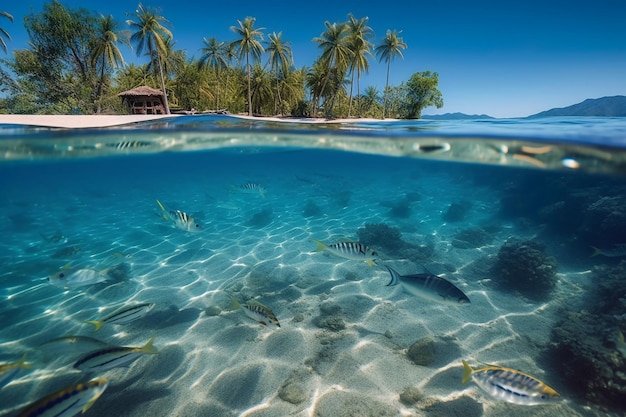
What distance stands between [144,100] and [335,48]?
85.2 feet

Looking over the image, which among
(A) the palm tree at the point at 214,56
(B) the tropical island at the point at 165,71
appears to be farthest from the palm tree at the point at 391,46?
(A) the palm tree at the point at 214,56

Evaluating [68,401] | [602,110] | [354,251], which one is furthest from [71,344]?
[602,110]

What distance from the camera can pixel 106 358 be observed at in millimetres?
3135

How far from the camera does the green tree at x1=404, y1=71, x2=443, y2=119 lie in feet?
162

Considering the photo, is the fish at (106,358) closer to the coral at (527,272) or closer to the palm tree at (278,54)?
the coral at (527,272)

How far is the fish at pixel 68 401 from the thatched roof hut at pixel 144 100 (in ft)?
129

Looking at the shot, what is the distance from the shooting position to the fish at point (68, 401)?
98.3 inches

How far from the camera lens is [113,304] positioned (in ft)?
24.4

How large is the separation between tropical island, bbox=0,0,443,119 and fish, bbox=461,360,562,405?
38.4 meters

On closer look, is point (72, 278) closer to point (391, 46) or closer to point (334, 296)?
point (334, 296)

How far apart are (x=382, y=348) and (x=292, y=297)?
2.75 meters

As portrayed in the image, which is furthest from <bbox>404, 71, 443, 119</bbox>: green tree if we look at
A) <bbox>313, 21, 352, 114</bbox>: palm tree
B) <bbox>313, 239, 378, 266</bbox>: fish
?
<bbox>313, 239, 378, 266</bbox>: fish

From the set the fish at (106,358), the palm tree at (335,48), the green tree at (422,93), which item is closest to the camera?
the fish at (106,358)

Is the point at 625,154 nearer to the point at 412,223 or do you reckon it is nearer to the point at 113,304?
the point at 412,223
